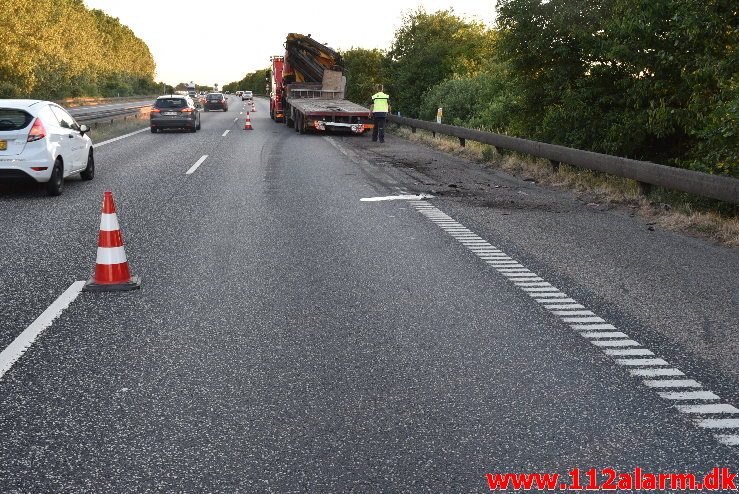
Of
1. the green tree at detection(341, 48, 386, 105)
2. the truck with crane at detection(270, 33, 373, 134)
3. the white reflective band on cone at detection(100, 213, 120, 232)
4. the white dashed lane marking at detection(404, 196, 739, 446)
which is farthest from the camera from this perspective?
the green tree at detection(341, 48, 386, 105)

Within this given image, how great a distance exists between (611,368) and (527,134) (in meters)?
15.7

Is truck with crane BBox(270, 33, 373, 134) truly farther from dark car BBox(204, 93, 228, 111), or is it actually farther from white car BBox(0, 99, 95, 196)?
dark car BBox(204, 93, 228, 111)

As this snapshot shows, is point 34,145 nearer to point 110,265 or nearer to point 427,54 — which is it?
point 110,265

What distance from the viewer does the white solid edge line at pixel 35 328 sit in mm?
4242

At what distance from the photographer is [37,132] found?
1088 centimetres

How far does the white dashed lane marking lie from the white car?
281 inches

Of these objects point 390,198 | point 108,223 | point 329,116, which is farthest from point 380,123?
point 108,223

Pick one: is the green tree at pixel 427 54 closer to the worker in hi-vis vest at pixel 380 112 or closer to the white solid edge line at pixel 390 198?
the worker in hi-vis vest at pixel 380 112

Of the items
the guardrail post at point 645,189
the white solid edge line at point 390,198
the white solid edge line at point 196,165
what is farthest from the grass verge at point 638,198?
the white solid edge line at point 196,165

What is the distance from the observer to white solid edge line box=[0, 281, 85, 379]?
424cm

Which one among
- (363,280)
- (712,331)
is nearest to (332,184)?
(363,280)

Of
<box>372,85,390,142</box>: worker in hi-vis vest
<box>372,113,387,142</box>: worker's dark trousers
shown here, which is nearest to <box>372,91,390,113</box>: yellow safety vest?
<box>372,85,390,142</box>: worker in hi-vis vest

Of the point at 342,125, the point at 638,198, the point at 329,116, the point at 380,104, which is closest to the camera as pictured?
the point at 638,198

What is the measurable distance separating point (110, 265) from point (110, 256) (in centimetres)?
8
